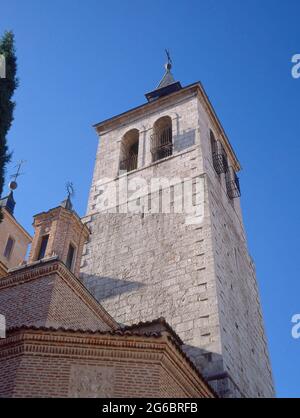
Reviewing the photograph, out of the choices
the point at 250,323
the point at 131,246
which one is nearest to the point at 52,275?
→ the point at 131,246

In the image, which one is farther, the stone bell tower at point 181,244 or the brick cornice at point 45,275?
the stone bell tower at point 181,244

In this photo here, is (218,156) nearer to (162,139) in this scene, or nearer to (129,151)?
(162,139)

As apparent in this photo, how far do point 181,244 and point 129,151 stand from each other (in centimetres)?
637

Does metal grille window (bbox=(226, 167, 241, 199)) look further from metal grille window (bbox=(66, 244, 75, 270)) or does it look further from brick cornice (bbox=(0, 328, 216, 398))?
brick cornice (bbox=(0, 328, 216, 398))

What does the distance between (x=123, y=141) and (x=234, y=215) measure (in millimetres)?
4862

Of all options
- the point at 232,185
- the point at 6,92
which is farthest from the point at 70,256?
the point at 232,185

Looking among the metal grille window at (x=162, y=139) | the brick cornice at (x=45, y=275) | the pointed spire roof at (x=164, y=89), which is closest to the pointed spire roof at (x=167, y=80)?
the pointed spire roof at (x=164, y=89)

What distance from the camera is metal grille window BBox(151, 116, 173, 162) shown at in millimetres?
17484

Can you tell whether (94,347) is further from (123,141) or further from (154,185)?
Result: (123,141)

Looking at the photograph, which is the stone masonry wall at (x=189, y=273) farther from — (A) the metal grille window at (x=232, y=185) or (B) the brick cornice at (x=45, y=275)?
(B) the brick cornice at (x=45, y=275)

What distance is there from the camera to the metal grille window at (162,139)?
1748 cm

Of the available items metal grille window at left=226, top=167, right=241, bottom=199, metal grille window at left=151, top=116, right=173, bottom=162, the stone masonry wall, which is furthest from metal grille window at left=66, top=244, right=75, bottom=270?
metal grille window at left=226, top=167, right=241, bottom=199

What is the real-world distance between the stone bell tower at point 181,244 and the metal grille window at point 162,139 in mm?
36

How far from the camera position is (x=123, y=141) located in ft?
62.5
